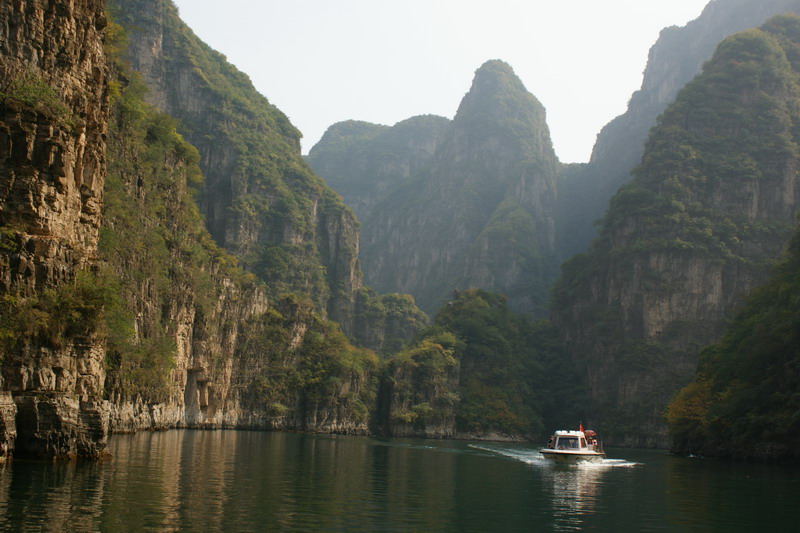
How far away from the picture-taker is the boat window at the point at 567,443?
2303 inches

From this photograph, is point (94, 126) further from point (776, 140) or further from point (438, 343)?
point (776, 140)

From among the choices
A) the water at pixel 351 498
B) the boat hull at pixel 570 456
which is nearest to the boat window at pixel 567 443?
the boat hull at pixel 570 456

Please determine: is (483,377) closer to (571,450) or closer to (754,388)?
(754,388)

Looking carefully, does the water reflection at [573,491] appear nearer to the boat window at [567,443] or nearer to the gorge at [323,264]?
the boat window at [567,443]

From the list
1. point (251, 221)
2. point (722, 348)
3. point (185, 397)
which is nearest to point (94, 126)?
point (185, 397)

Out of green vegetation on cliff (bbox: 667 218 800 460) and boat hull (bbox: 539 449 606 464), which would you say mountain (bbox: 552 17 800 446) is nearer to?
green vegetation on cliff (bbox: 667 218 800 460)

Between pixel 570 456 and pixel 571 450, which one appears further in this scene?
pixel 571 450

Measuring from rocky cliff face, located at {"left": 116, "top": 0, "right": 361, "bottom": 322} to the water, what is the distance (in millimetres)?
101103

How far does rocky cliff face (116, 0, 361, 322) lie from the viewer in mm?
143750

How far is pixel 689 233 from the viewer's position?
424 feet

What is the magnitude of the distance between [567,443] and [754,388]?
16.8 meters

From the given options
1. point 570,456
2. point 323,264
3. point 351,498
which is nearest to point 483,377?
point 323,264

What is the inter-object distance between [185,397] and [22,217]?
209ft

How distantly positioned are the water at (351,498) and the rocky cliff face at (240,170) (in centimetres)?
10110
